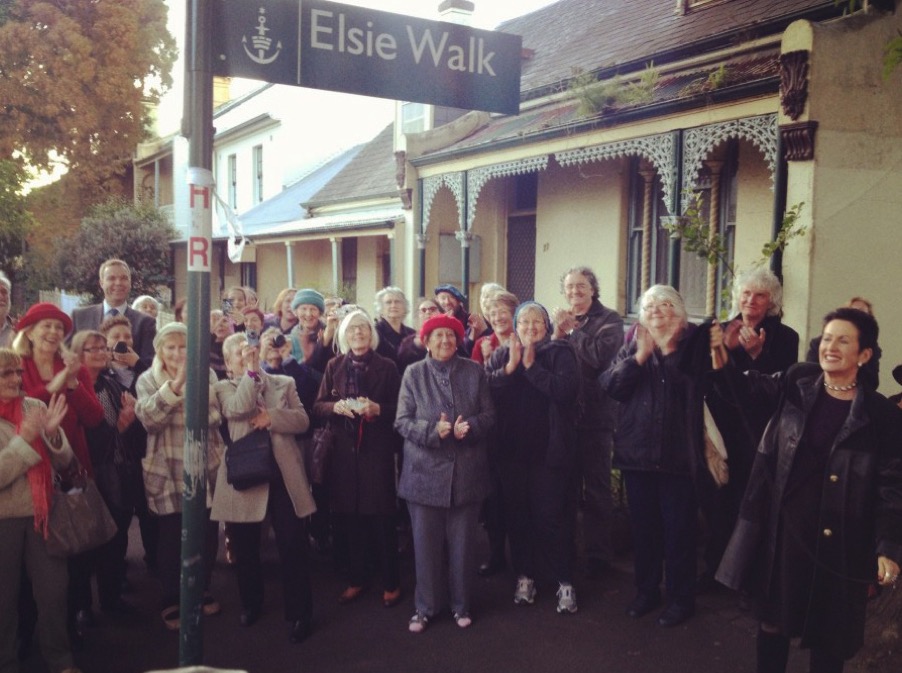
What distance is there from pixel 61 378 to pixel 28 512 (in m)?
0.73

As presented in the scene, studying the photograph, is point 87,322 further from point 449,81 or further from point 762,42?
point 762,42

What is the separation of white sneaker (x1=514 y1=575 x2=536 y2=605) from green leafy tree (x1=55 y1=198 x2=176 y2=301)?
60.8 ft

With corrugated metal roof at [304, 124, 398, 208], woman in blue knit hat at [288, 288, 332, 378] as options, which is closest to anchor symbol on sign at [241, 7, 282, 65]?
woman in blue knit hat at [288, 288, 332, 378]

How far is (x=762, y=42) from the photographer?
867cm

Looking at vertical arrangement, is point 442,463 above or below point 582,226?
below

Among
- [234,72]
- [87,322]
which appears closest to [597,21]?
[87,322]

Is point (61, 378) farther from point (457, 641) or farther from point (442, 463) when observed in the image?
point (457, 641)

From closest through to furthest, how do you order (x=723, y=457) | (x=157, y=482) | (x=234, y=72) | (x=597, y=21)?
1. (x=234, y=72)
2. (x=723, y=457)
3. (x=157, y=482)
4. (x=597, y=21)

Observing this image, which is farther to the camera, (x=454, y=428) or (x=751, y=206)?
(x=751, y=206)

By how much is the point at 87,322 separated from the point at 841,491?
217 inches

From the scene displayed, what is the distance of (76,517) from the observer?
4258 millimetres

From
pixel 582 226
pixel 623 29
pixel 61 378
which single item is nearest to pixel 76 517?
pixel 61 378

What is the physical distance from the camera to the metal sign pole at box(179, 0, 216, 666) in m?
3.28

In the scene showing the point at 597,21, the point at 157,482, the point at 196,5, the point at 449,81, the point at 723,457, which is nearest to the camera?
the point at 196,5
